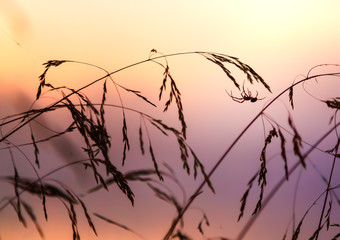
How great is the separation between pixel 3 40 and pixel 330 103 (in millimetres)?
718

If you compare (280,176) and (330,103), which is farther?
(280,176)

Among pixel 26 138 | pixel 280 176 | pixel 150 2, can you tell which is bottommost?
pixel 26 138

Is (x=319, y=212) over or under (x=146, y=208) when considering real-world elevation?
over

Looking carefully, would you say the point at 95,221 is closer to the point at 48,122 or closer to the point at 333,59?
the point at 48,122

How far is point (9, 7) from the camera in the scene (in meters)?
0.92

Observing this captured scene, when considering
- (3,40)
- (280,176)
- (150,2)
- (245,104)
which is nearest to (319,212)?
(280,176)

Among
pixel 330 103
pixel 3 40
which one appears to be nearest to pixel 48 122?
pixel 3 40

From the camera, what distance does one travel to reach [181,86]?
0.97 metres

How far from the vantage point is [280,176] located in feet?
3.26

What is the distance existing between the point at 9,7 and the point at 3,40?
8cm

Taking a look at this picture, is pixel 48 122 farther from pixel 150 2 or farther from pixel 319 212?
pixel 319 212

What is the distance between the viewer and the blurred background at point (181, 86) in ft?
3.07

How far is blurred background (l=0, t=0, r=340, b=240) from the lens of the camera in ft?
3.07

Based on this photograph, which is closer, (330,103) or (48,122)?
(330,103)
